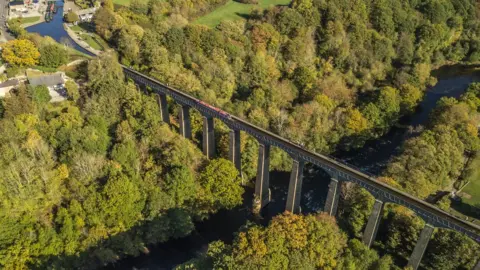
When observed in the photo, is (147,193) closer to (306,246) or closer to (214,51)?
(306,246)

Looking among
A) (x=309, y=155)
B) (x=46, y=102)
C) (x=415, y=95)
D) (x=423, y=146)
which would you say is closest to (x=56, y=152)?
(x=46, y=102)

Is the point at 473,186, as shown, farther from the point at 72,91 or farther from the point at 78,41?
the point at 78,41

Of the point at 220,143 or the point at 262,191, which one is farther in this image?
the point at 220,143

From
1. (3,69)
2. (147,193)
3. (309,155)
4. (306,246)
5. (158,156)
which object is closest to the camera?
(306,246)

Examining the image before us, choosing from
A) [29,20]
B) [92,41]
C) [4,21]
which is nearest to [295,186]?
[92,41]

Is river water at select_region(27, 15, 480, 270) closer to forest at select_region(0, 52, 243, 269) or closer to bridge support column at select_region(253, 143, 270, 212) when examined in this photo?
bridge support column at select_region(253, 143, 270, 212)

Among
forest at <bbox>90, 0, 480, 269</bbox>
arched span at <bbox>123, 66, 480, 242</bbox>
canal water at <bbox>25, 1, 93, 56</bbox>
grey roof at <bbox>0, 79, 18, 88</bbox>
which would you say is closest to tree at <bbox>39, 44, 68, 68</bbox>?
grey roof at <bbox>0, 79, 18, 88</bbox>

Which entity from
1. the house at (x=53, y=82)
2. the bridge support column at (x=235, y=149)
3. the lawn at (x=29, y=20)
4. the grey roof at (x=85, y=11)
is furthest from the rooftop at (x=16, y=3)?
the bridge support column at (x=235, y=149)
